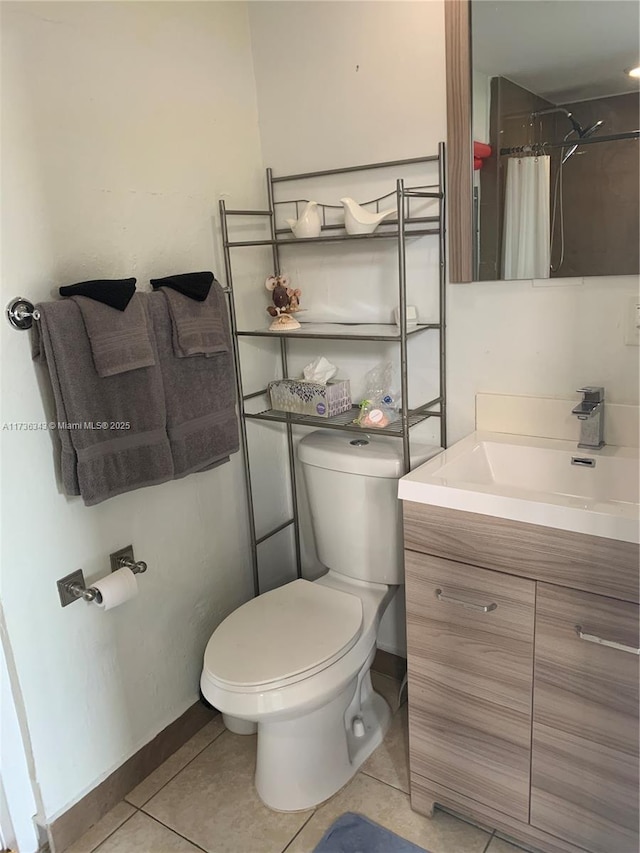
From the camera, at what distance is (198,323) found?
166cm

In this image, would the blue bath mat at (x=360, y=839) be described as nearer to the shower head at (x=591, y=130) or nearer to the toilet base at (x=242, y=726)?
the toilet base at (x=242, y=726)

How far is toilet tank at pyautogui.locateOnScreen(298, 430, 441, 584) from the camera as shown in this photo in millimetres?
1742

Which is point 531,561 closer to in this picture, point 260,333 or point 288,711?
point 288,711

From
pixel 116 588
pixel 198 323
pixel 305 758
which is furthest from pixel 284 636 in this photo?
pixel 198 323

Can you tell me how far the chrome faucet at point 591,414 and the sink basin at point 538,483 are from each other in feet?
0.10

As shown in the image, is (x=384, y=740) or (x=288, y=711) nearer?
(x=288, y=711)

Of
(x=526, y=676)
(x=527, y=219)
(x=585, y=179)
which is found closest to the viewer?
(x=526, y=676)

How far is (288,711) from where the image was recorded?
1515mm

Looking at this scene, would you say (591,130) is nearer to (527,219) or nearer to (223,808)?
(527,219)

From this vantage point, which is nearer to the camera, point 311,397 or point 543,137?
point 543,137

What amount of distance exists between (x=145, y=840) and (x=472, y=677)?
93 centimetres

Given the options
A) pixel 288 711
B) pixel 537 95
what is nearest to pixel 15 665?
pixel 288 711

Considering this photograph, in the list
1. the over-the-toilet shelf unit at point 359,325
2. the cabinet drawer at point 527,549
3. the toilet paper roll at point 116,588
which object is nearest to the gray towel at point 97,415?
the toilet paper roll at point 116,588

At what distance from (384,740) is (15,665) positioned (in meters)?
1.05
